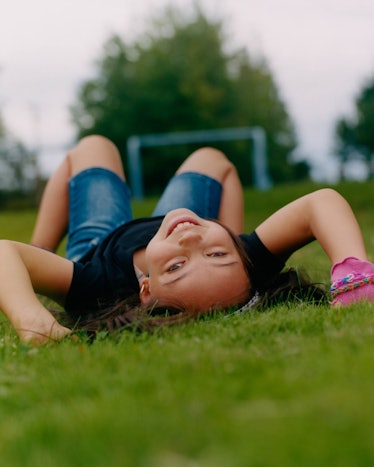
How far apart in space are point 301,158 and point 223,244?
191 ft

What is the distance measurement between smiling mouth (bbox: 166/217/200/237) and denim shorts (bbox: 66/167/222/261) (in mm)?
1352

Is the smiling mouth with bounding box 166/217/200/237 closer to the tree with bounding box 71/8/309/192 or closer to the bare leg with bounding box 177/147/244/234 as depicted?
the bare leg with bounding box 177/147/244/234

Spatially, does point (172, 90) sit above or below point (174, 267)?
below

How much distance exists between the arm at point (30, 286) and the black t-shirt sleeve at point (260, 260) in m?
0.95

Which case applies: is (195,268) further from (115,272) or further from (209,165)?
(209,165)

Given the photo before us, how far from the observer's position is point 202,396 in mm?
1979

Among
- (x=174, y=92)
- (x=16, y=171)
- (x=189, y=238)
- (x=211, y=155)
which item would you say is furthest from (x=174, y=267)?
(x=174, y=92)

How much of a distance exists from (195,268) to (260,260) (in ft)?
1.95

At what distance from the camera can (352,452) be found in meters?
1.52

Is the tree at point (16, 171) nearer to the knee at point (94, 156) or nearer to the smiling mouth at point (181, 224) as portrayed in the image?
the knee at point (94, 156)

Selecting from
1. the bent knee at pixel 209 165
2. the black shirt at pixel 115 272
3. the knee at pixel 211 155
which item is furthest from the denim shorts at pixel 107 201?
the black shirt at pixel 115 272

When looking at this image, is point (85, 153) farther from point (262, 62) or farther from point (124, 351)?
point (262, 62)

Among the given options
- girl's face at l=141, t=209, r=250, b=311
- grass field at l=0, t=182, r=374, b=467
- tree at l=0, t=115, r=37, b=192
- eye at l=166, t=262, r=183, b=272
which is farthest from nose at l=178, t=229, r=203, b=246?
tree at l=0, t=115, r=37, b=192

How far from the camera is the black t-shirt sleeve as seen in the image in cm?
385
